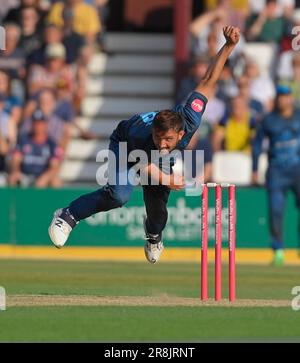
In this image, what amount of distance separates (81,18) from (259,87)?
3.22 m

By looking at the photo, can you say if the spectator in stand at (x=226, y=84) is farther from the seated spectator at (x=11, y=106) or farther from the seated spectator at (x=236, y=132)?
the seated spectator at (x=11, y=106)

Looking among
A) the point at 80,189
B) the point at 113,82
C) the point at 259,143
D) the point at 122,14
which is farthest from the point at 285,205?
the point at 122,14

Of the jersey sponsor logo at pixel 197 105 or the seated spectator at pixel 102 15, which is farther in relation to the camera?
the seated spectator at pixel 102 15

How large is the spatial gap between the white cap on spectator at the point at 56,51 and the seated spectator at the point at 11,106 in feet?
2.52

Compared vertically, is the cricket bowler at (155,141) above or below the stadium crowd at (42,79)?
below

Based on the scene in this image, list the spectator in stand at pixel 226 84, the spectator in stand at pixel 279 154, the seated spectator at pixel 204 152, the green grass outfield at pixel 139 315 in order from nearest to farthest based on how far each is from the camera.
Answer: the green grass outfield at pixel 139 315
the spectator in stand at pixel 279 154
the seated spectator at pixel 204 152
the spectator in stand at pixel 226 84

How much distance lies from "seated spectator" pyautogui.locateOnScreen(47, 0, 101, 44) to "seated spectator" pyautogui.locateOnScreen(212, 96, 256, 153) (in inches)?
126

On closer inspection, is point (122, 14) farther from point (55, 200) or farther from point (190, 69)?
point (55, 200)

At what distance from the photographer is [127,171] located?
11359mm

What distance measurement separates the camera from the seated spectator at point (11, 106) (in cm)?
2020

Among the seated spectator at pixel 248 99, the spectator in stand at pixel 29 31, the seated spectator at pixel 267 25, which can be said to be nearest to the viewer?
the seated spectator at pixel 248 99

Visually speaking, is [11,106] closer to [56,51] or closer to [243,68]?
[56,51]

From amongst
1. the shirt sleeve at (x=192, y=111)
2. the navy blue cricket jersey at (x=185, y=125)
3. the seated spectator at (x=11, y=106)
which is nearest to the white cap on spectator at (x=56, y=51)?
the seated spectator at (x=11, y=106)
